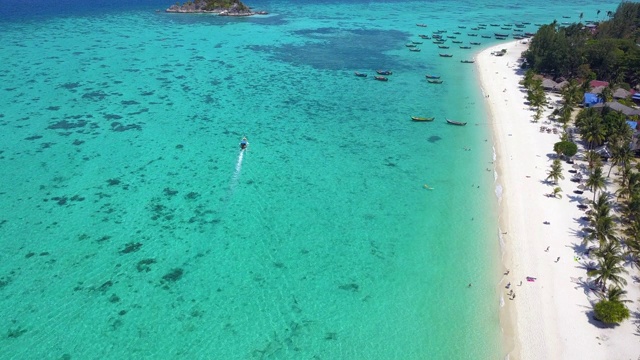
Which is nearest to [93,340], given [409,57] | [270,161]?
[270,161]

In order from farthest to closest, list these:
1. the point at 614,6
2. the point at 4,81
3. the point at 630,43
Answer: the point at 614,6
the point at 630,43
the point at 4,81

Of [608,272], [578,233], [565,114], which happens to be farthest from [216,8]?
[608,272]

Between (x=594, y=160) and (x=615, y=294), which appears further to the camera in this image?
(x=594, y=160)

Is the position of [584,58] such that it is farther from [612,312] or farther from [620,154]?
[612,312]

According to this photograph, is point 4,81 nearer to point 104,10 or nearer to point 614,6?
point 104,10

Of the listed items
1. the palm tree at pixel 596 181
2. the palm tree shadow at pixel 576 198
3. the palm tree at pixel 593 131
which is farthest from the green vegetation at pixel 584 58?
the palm tree shadow at pixel 576 198

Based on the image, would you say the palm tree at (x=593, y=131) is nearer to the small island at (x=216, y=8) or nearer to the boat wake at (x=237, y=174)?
the boat wake at (x=237, y=174)

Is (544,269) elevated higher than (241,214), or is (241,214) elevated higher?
(241,214)
